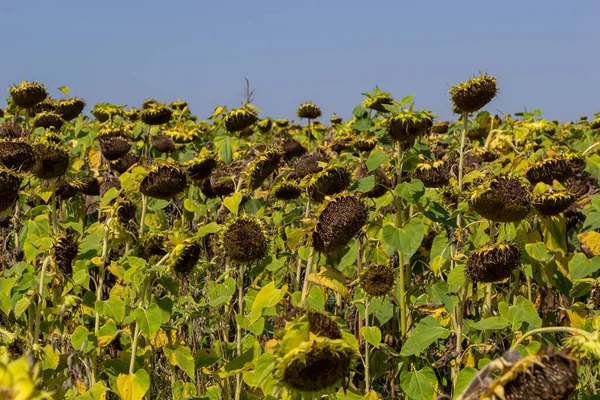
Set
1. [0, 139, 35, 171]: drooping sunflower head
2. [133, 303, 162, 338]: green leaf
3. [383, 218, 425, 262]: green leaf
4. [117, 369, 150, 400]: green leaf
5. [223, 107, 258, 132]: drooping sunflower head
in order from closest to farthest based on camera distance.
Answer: [133, 303, 162, 338]: green leaf
[117, 369, 150, 400]: green leaf
[383, 218, 425, 262]: green leaf
[0, 139, 35, 171]: drooping sunflower head
[223, 107, 258, 132]: drooping sunflower head

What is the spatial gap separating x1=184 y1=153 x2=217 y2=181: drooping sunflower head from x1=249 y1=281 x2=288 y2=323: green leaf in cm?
179

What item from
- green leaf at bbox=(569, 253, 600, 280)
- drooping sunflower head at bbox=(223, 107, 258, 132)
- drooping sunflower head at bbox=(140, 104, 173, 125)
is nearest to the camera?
green leaf at bbox=(569, 253, 600, 280)

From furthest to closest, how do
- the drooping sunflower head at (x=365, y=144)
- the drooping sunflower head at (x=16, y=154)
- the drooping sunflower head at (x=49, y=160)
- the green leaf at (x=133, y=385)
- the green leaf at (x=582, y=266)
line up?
the drooping sunflower head at (x=365, y=144), the drooping sunflower head at (x=49, y=160), the green leaf at (x=582, y=266), the drooping sunflower head at (x=16, y=154), the green leaf at (x=133, y=385)

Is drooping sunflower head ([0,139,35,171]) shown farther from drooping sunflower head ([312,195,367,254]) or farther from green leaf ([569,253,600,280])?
green leaf ([569,253,600,280])

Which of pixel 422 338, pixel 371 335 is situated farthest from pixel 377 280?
pixel 422 338

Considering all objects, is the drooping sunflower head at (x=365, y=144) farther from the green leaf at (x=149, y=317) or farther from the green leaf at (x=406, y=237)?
the green leaf at (x=149, y=317)

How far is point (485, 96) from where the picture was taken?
11.4 ft

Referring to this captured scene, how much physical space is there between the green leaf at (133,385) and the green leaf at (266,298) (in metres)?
0.45

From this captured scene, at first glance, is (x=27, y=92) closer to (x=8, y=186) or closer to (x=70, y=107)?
(x=70, y=107)

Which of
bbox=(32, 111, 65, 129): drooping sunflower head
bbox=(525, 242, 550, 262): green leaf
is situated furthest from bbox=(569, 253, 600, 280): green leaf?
bbox=(32, 111, 65, 129): drooping sunflower head

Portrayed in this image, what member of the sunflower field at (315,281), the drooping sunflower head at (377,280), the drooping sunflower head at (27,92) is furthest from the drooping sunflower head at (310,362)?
the drooping sunflower head at (27,92)

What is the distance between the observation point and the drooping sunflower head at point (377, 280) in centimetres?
318

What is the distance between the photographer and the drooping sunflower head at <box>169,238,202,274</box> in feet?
8.38

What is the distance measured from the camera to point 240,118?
474 centimetres
